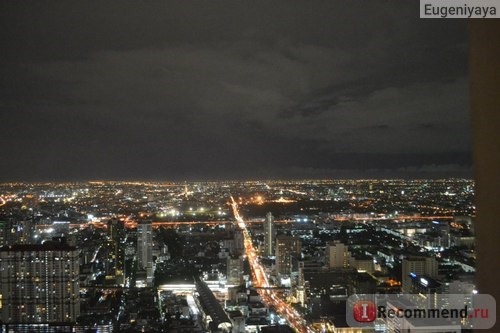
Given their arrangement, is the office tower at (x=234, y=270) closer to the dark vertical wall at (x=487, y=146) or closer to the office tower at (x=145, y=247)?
the office tower at (x=145, y=247)

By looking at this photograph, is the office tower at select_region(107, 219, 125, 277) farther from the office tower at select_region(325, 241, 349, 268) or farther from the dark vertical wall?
the dark vertical wall

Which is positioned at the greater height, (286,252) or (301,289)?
(286,252)

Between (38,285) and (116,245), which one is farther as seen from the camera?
(116,245)

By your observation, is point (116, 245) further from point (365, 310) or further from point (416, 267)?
point (365, 310)

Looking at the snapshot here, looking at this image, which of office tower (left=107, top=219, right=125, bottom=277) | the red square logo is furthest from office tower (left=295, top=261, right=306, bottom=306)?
the red square logo

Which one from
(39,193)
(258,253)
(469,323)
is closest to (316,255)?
(258,253)

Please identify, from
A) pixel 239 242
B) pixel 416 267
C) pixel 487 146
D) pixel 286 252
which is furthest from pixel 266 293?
A: pixel 487 146
